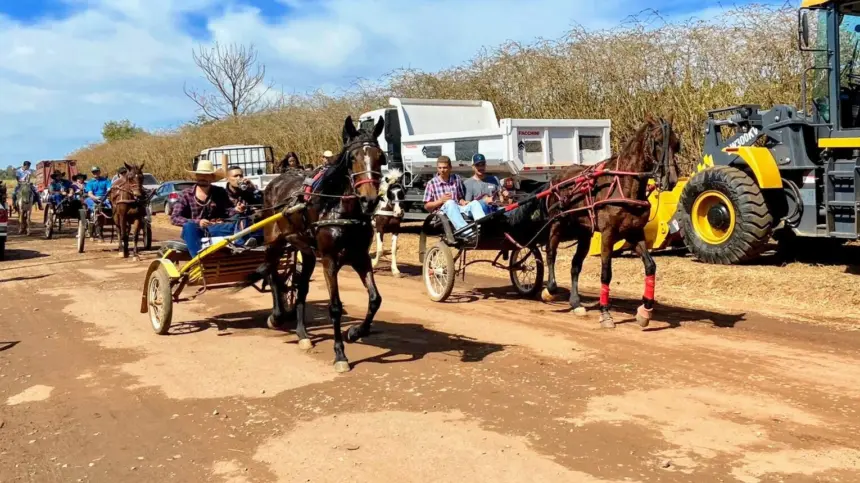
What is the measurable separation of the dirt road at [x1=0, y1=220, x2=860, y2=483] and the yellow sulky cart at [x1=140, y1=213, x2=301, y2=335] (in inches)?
14.0

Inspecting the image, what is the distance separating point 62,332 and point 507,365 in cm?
566

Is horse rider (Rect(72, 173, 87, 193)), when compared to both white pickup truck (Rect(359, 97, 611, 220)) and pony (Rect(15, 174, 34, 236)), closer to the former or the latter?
pony (Rect(15, 174, 34, 236))

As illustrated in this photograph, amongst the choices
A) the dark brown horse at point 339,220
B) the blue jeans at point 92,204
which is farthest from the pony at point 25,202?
the dark brown horse at point 339,220

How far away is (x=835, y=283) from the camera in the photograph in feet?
34.1

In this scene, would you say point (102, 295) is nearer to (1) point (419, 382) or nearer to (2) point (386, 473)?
(1) point (419, 382)

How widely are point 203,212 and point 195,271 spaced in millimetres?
852

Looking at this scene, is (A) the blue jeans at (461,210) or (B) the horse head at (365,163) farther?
(A) the blue jeans at (461,210)

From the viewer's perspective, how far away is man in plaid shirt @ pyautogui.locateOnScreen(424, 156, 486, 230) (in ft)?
34.2

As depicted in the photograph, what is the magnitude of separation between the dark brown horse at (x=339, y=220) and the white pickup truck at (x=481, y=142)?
563 centimetres

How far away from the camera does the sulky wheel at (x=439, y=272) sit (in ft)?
34.9

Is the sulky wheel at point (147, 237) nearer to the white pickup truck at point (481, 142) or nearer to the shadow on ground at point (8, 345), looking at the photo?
the white pickup truck at point (481, 142)

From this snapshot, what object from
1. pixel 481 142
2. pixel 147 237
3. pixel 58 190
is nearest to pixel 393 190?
pixel 481 142

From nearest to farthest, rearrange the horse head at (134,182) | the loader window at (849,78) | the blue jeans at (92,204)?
the loader window at (849,78), the horse head at (134,182), the blue jeans at (92,204)

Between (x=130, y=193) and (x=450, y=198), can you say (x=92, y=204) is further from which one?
(x=450, y=198)
